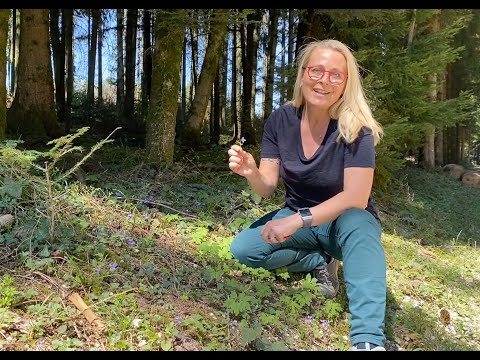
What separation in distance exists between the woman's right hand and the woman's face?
0.49 meters

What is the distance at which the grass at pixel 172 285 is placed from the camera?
2148 millimetres

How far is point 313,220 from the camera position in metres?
2.35

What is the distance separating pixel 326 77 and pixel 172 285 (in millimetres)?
1488

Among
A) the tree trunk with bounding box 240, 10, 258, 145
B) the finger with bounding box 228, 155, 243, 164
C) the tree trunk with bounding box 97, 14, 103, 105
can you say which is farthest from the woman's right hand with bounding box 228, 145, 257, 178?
the tree trunk with bounding box 97, 14, 103, 105

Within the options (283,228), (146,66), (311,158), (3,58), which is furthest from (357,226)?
(146,66)

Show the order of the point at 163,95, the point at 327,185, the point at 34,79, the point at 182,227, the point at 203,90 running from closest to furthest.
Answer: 1. the point at 327,185
2. the point at 182,227
3. the point at 163,95
4. the point at 34,79
5. the point at 203,90

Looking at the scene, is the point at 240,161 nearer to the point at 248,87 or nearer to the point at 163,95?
the point at 163,95

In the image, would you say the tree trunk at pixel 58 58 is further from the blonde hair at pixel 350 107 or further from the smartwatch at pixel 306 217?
the smartwatch at pixel 306 217

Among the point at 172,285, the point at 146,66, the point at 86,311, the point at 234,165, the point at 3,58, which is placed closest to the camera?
the point at 86,311

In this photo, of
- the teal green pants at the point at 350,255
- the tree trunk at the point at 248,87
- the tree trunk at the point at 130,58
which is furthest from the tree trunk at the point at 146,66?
the teal green pants at the point at 350,255

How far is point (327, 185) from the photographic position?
8.38 feet

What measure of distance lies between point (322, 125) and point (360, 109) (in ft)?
0.79

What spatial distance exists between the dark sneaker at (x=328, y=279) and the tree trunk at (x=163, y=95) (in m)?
2.80
